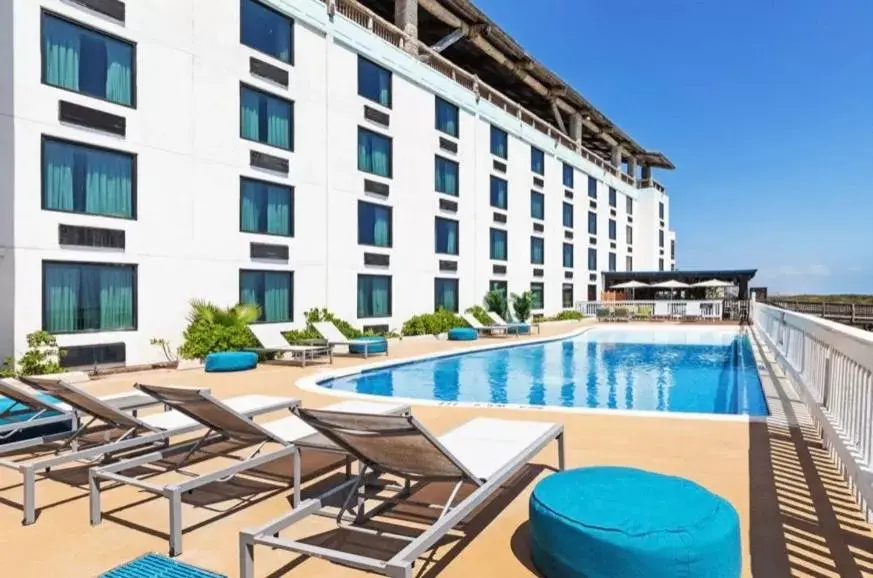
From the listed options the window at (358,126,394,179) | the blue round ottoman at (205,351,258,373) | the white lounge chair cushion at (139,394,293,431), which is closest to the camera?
the white lounge chair cushion at (139,394,293,431)

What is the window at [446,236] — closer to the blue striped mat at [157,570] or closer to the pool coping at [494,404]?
the pool coping at [494,404]

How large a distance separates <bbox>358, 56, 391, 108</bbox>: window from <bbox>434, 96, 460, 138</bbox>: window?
10.3 ft

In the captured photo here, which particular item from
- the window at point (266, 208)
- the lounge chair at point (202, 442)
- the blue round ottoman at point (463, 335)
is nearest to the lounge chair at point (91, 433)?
the lounge chair at point (202, 442)

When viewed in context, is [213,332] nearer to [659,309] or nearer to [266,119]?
[266,119]

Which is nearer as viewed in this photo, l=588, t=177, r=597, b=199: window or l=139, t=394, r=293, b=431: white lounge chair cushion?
l=139, t=394, r=293, b=431: white lounge chair cushion

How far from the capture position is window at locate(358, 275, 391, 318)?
1905 centimetres

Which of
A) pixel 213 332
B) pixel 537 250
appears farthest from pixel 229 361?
pixel 537 250

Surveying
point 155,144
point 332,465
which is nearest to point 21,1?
point 155,144

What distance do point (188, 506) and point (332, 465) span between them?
136 centimetres

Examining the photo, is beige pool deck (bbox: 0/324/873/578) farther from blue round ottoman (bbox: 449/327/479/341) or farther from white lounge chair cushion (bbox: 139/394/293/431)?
blue round ottoman (bbox: 449/327/479/341)

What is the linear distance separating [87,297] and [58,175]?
255cm

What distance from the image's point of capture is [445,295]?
76.0 ft

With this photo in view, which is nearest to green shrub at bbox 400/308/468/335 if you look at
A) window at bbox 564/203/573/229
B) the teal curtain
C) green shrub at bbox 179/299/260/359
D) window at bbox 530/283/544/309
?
green shrub at bbox 179/299/260/359

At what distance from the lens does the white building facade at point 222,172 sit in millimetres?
11188
